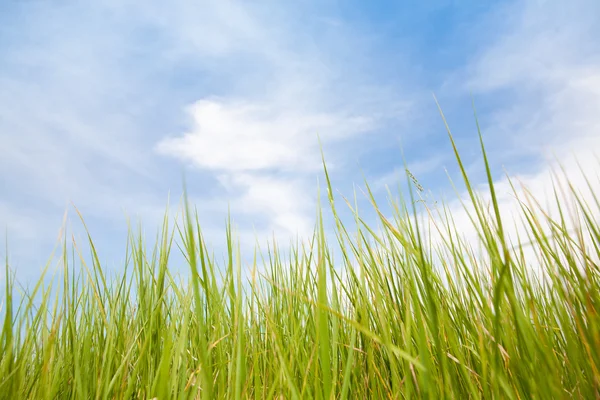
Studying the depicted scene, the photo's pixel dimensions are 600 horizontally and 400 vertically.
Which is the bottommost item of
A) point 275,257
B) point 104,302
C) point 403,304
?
point 403,304

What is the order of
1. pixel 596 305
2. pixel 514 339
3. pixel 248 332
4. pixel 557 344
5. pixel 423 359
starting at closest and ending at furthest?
pixel 423 359, pixel 596 305, pixel 514 339, pixel 557 344, pixel 248 332

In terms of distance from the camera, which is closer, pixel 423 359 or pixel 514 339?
pixel 423 359

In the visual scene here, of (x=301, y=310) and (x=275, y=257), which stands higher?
(x=275, y=257)

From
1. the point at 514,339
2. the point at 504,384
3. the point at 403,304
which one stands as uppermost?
the point at 403,304

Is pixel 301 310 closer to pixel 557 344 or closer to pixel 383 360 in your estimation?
pixel 383 360

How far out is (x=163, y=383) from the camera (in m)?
1.01

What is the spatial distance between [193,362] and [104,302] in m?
0.47

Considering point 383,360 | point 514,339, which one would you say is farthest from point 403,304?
point 514,339

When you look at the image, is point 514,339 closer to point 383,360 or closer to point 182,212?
point 383,360

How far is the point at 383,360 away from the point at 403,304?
0.23m

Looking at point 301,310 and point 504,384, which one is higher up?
point 301,310

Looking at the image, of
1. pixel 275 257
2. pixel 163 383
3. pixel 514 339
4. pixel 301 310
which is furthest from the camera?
pixel 275 257

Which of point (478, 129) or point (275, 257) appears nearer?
point (478, 129)

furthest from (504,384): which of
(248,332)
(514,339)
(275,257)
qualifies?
(275,257)
